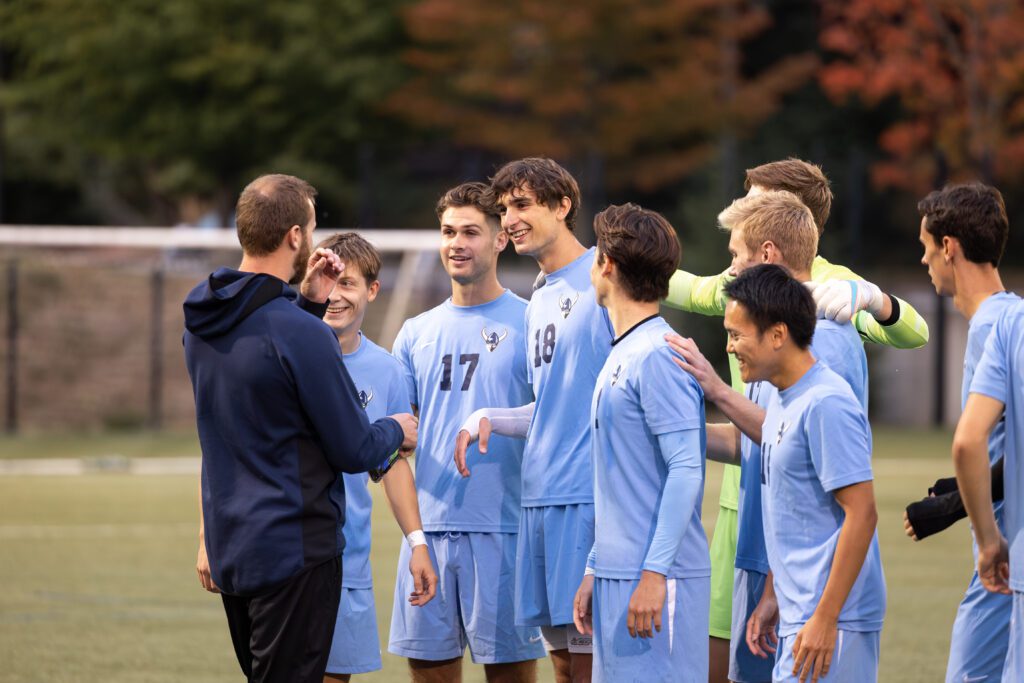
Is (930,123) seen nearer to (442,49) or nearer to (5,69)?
(442,49)

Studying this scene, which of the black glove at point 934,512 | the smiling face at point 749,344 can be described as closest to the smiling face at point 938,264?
the black glove at point 934,512

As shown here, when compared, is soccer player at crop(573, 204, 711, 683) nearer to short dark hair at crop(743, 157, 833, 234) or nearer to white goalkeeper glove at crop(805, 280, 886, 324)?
white goalkeeper glove at crop(805, 280, 886, 324)

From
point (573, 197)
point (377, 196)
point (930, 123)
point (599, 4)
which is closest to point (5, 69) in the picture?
point (377, 196)

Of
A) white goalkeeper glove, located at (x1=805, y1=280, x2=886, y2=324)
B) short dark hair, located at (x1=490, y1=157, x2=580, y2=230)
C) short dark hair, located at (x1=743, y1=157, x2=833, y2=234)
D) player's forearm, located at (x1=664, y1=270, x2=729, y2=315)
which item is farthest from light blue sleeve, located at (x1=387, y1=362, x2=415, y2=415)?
white goalkeeper glove, located at (x1=805, y1=280, x2=886, y2=324)

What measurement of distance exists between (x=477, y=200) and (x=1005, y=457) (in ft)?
7.91

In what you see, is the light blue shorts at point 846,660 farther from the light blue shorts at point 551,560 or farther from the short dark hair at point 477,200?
the short dark hair at point 477,200

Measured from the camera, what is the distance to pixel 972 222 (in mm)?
4945

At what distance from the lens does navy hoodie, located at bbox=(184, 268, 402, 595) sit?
4473 millimetres

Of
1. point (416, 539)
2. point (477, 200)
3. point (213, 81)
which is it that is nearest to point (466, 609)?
point (416, 539)

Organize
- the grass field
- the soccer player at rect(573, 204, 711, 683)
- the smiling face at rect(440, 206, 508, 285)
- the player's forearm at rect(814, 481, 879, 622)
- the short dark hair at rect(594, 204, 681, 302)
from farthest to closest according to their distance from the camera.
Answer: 1. the grass field
2. the smiling face at rect(440, 206, 508, 285)
3. the short dark hair at rect(594, 204, 681, 302)
4. the soccer player at rect(573, 204, 711, 683)
5. the player's forearm at rect(814, 481, 879, 622)

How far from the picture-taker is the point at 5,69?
36219 millimetres

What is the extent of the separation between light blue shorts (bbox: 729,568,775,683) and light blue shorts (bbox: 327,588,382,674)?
1419 millimetres

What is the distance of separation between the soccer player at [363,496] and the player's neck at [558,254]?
79 centimetres

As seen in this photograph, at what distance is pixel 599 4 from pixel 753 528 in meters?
23.1
